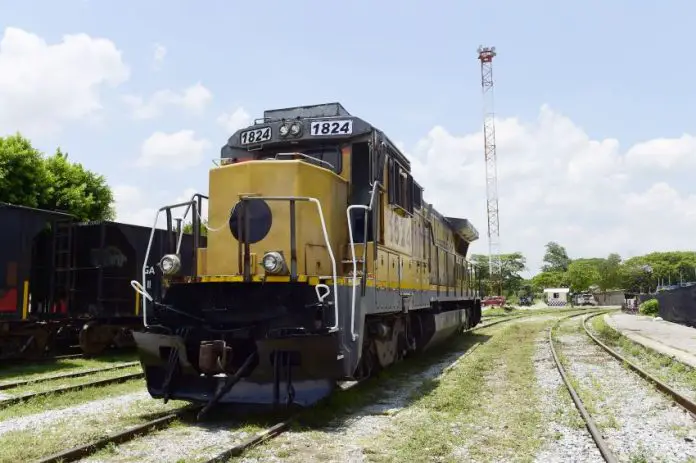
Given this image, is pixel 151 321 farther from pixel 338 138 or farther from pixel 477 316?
pixel 477 316

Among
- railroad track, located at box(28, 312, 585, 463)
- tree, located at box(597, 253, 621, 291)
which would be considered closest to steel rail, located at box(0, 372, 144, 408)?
railroad track, located at box(28, 312, 585, 463)

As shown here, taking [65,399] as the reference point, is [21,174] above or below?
above

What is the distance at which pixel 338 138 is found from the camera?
7.13 meters

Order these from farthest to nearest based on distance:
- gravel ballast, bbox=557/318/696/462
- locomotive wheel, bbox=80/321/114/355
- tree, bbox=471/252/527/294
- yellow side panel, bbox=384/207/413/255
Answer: tree, bbox=471/252/527/294 < locomotive wheel, bbox=80/321/114/355 < yellow side panel, bbox=384/207/413/255 < gravel ballast, bbox=557/318/696/462

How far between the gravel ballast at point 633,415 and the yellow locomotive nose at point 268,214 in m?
3.32

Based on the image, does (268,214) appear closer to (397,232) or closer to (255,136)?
(255,136)

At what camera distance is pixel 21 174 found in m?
17.4

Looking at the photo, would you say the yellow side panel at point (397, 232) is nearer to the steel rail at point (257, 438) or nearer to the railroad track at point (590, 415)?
the steel rail at point (257, 438)

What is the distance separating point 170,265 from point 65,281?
707cm

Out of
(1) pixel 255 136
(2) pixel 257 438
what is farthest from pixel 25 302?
(2) pixel 257 438

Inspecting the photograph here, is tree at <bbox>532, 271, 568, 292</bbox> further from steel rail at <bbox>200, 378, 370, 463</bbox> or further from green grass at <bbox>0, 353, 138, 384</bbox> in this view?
steel rail at <bbox>200, 378, 370, 463</bbox>

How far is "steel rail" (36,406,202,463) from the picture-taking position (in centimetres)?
448

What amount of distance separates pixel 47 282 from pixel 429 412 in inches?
354

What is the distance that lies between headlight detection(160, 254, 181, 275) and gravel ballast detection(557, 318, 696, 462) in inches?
175
